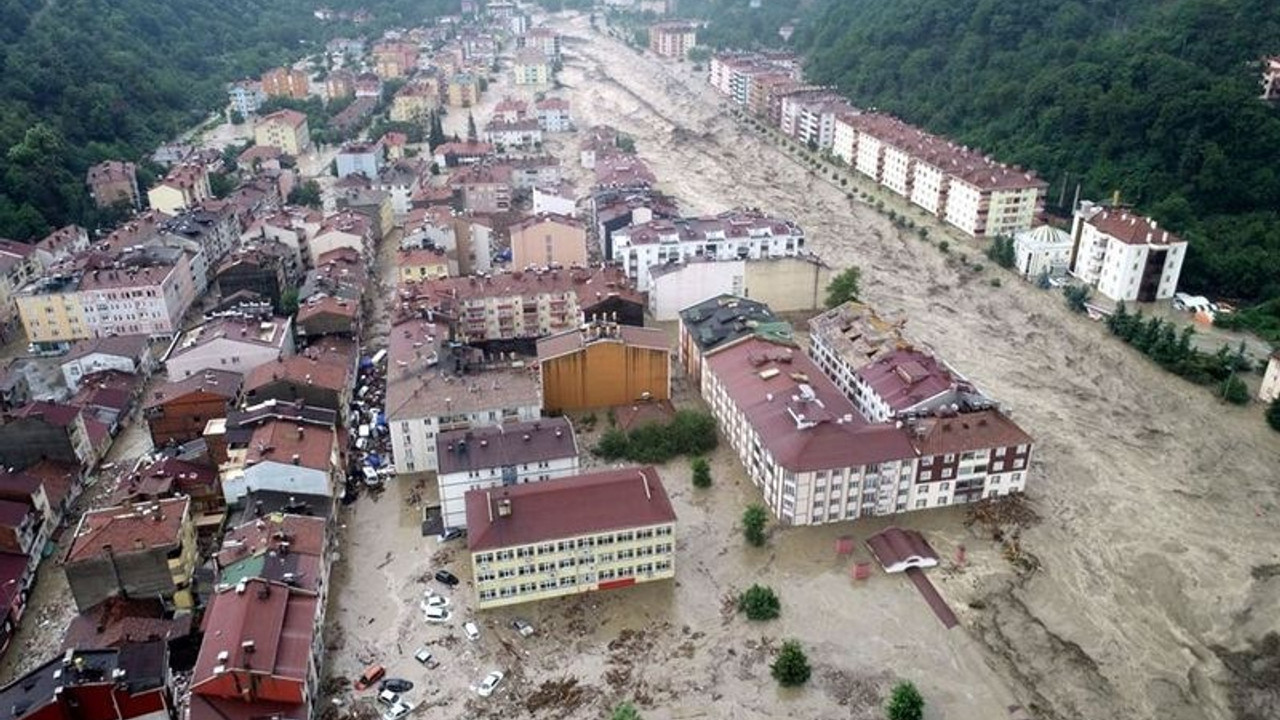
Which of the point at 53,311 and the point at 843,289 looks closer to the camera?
the point at 53,311

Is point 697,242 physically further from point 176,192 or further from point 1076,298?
point 176,192

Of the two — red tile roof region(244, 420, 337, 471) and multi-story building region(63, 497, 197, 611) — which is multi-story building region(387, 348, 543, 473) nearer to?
red tile roof region(244, 420, 337, 471)

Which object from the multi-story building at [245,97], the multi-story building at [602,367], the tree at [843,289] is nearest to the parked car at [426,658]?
the multi-story building at [602,367]

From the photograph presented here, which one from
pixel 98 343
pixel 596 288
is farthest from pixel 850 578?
pixel 98 343

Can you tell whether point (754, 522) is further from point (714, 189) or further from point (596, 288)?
point (714, 189)

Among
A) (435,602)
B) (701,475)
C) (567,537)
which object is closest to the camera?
(567,537)

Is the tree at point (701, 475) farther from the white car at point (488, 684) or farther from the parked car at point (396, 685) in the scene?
the parked car at point (396, 685)

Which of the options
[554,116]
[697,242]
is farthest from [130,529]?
[554,116]
